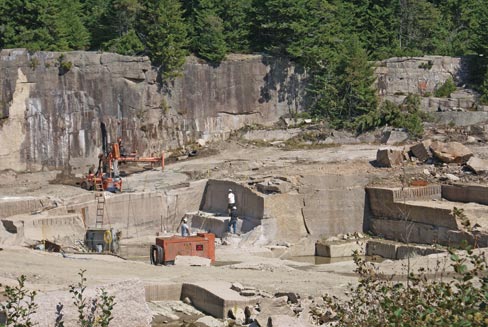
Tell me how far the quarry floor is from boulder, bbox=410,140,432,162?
66cm

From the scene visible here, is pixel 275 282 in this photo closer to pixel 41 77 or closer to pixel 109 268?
pixel 109 268

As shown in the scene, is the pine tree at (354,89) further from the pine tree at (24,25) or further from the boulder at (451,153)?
the pine tree at (24,25)

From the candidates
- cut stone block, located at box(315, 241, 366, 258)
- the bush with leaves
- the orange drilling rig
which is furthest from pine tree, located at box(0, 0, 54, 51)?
the bush with leaves

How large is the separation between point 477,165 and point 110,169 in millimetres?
12420

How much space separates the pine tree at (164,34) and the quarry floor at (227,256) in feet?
13.0

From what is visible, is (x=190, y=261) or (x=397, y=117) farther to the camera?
(x=397, y=117)

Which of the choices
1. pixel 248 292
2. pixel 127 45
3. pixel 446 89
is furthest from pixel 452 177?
pixel 127 45

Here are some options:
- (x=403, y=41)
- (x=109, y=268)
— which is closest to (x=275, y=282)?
(x=109, y=268)

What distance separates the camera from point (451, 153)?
31234mm

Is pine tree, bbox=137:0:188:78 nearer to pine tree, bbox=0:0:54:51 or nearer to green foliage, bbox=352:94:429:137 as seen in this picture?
pine tree, bbox=0:0:54:51

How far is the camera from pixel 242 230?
29.8 m

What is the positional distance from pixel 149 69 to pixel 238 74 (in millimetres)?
4056

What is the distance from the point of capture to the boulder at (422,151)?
1247 inches

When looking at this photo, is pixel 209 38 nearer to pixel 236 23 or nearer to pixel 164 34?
pixel 164 34
